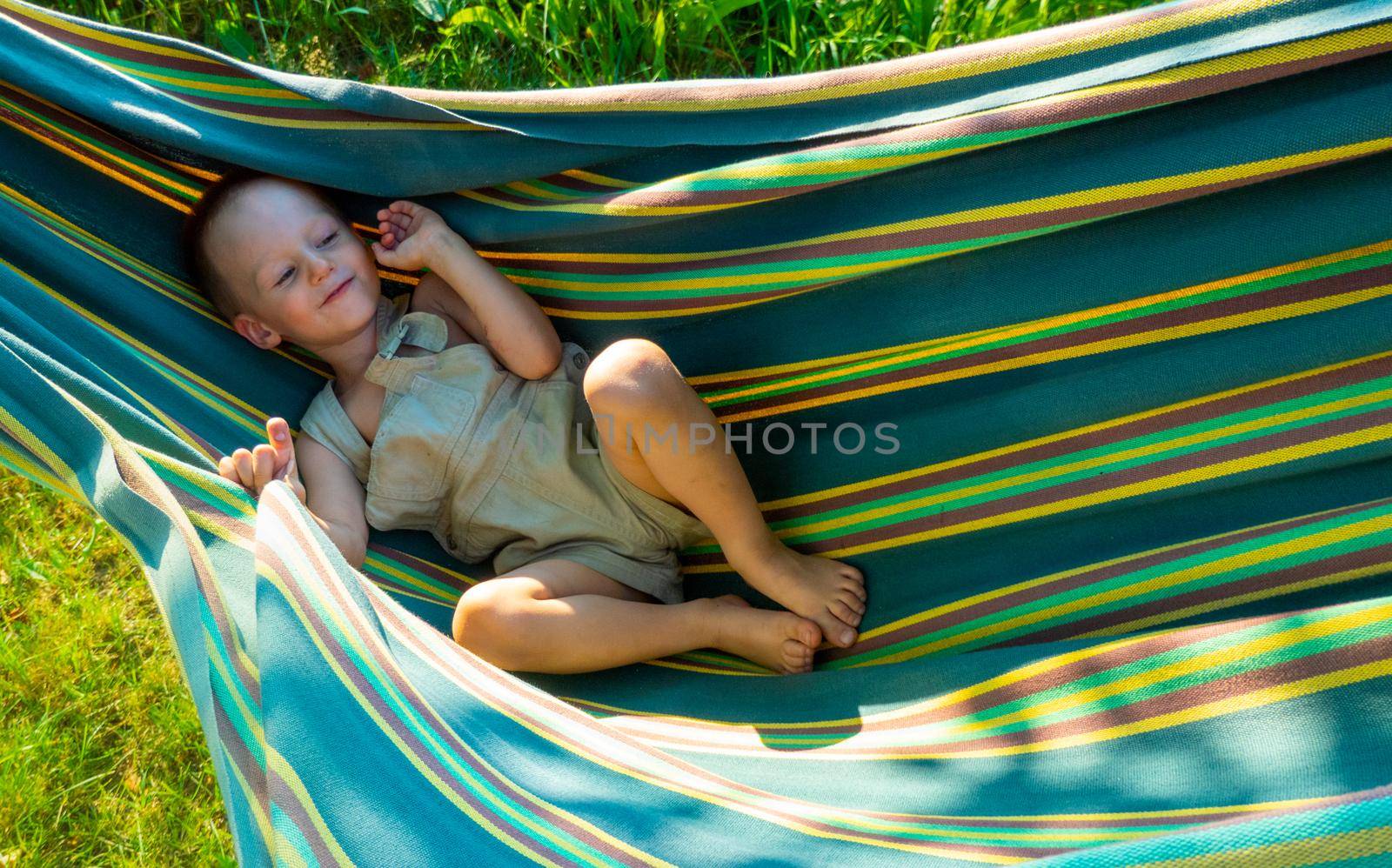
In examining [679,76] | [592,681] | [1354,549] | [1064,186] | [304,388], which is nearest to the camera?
[1354,549]

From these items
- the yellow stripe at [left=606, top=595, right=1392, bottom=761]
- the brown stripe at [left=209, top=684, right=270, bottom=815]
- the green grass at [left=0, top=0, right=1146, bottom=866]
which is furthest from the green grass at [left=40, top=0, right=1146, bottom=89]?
the brown stripe at [left=209, top=684, right=270, bottom=815]

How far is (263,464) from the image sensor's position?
1.71m

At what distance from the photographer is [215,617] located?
146 cm

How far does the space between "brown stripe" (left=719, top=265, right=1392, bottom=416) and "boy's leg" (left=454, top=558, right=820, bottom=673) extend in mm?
368

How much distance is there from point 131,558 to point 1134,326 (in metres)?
2.00

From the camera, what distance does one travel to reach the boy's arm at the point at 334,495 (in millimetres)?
1898

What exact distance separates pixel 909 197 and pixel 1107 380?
0.38m

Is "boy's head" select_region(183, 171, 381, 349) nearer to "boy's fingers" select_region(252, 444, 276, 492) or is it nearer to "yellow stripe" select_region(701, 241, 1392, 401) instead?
"boy's fingers" select_region(252, 444, 276, 492)

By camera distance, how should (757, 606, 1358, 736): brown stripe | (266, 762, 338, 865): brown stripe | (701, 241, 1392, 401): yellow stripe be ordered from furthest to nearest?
(701, 241, 1392, 401): yellow stripe, (757, 606, 1358, 736): brown stripe, (266, 762, 338, 865): brown stripe

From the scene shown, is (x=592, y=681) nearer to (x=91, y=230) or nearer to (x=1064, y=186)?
(x=1064, y=186)

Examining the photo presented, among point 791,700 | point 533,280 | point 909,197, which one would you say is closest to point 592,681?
point 791,700

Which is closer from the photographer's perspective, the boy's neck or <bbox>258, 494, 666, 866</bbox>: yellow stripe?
<bbox>258, 494, 666, 866</bbox>: yellow stripe

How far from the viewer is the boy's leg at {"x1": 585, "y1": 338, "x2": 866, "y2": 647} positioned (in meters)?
1.76

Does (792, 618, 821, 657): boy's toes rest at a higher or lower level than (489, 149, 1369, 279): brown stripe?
lower
